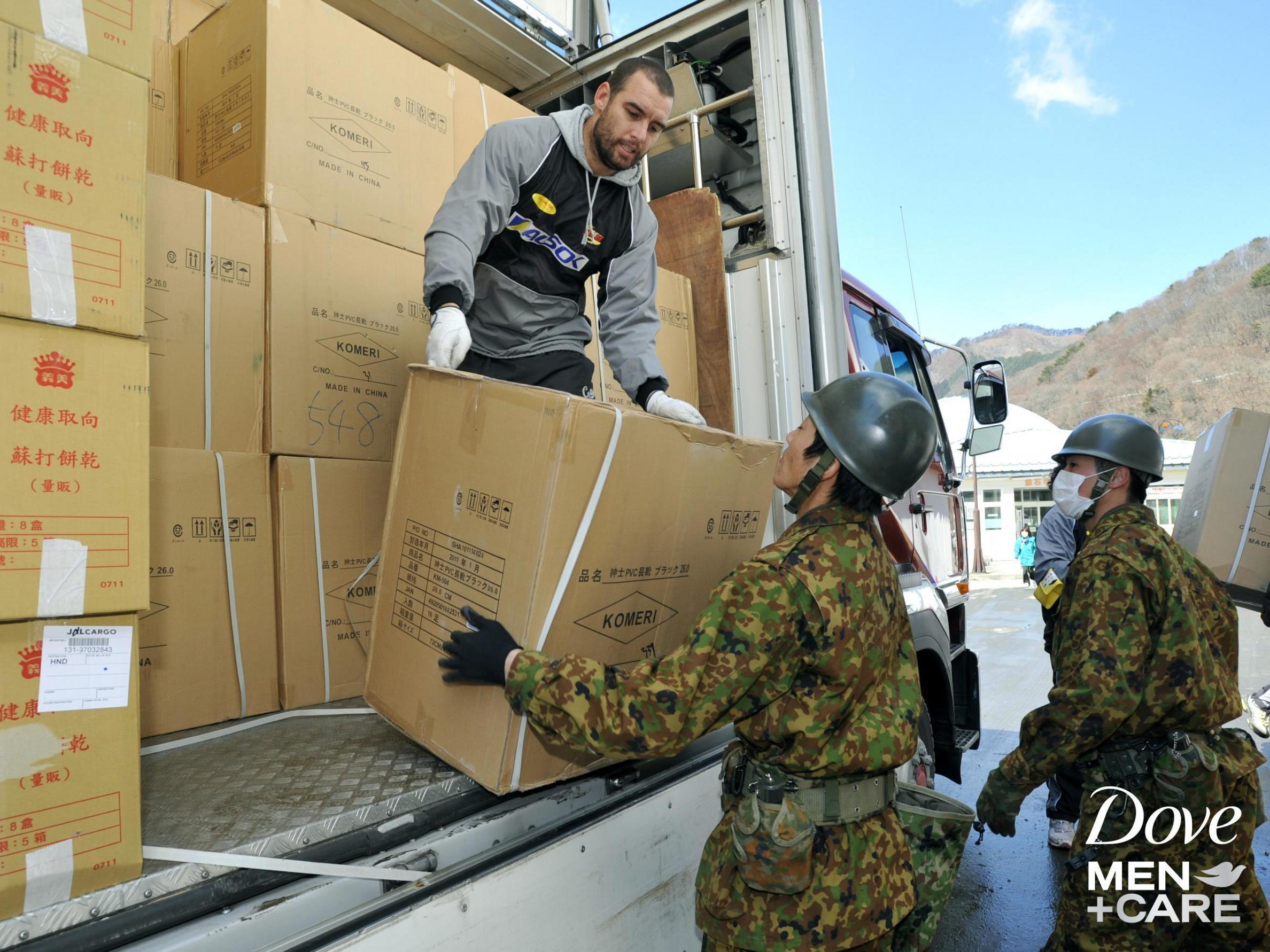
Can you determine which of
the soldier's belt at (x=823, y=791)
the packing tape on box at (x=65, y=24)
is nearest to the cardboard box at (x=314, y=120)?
the packing tape on box at (x=65, y=24)

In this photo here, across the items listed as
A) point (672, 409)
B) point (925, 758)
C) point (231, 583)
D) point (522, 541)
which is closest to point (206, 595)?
point (231, 583)

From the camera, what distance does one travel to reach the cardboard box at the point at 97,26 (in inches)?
40.8

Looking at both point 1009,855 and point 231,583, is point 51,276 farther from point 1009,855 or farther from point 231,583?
point 1009,855

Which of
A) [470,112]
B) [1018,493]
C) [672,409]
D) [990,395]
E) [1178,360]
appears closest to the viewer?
[672,409]

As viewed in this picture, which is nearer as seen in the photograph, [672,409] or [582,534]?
[582,534]

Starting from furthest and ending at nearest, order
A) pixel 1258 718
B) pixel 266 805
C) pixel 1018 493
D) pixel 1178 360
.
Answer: pixel 1178 360 < pixel 1018 493 < pixel 1258 718 < pixel 266 805

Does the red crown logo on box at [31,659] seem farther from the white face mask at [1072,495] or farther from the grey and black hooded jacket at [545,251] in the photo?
the white face mask at [1072,495]

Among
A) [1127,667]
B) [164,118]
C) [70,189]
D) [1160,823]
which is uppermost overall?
[164,118]

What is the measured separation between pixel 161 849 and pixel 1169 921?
7.44ft

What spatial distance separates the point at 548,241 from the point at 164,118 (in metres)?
1.32

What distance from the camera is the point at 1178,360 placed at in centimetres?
4894

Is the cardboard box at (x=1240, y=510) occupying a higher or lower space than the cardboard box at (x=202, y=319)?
lower

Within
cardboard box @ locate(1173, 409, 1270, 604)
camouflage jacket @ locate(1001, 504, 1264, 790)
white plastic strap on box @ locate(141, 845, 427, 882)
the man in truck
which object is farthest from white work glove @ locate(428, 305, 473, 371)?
cardboard box @ locate(1173, 409, 1270, 604)

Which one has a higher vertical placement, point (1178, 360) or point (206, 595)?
point (1178, 360)
